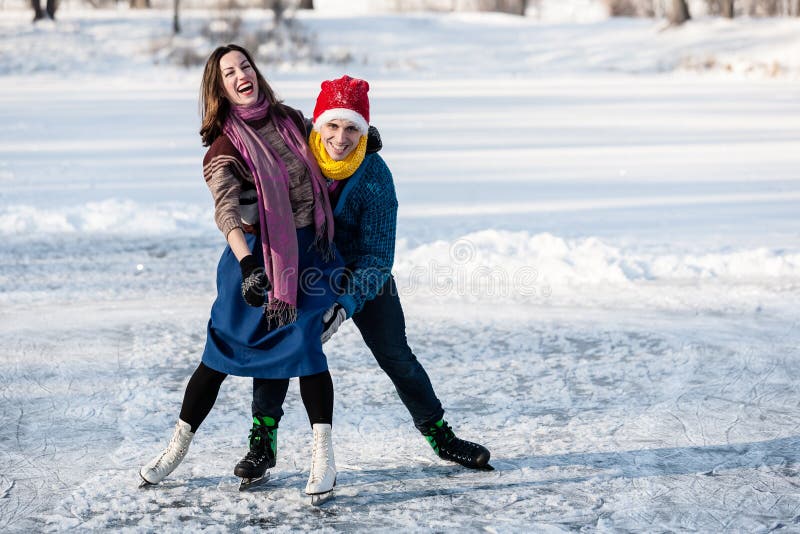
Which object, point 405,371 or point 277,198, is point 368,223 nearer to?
point 277,198

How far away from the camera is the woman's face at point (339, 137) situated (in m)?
3.21

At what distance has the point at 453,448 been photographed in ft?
12.3

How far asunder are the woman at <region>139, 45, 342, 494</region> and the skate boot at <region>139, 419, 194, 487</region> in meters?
0.20

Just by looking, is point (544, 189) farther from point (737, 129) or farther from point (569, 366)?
point (737, 129)

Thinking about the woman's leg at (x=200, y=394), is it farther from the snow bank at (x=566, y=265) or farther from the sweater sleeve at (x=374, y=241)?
the snow bank at (x=566, y=265)

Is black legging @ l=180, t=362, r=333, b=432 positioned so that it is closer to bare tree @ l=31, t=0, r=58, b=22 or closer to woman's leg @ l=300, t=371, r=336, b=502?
woman's leg @ l=300, t=371, r=336, b=502

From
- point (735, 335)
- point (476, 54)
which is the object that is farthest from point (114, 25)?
point (735, 335)

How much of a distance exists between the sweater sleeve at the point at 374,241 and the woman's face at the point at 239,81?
48cm

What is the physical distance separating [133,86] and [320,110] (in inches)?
855

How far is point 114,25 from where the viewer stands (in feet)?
117

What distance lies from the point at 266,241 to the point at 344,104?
1.69 ft

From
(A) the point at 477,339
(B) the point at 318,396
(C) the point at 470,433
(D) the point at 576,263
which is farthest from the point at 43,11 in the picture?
(B) the point at 318,396

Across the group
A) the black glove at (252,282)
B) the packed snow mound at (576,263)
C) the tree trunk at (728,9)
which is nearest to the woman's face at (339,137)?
the black glove at (252,282)

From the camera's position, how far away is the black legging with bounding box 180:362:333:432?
3318 millimetres
